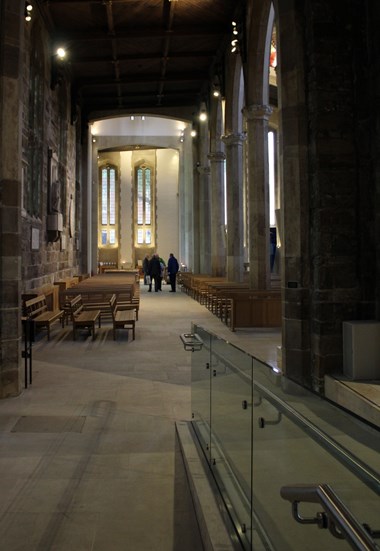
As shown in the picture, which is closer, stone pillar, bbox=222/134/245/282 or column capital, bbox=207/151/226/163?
stone pillar, bbox=222/134/245/282

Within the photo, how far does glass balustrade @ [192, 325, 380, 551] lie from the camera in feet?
4.43

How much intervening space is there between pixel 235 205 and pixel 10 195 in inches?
401

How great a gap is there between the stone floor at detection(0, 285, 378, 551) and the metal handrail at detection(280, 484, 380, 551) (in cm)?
121

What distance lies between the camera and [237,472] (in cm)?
249

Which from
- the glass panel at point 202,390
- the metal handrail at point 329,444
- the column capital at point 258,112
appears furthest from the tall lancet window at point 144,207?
the metal handrail at point 329,444

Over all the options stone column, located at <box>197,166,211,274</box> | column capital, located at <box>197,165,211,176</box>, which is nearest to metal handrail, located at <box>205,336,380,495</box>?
stone column, located at <box>197,166,211,274</box>

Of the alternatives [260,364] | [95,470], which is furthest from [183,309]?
[260,364]

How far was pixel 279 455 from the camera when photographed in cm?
191

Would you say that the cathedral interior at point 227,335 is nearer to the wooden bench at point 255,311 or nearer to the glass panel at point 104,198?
the wooden bench at point 255,311

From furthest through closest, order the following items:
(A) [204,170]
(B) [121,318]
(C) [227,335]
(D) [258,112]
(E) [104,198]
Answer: (E) [104,198] < (A) [204,170] < (D) [258,112] < (C) [227,335] < (B) [121,318]

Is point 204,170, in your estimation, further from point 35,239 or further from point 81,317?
point 81,317

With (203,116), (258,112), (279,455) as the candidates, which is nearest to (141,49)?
(203,116)

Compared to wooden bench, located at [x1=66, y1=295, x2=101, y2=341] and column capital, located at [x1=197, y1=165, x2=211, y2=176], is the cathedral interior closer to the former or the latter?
wooden bench, located at [x1=66, y1=295, x2=101, y2=341]

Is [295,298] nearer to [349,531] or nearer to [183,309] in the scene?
[349,531]
